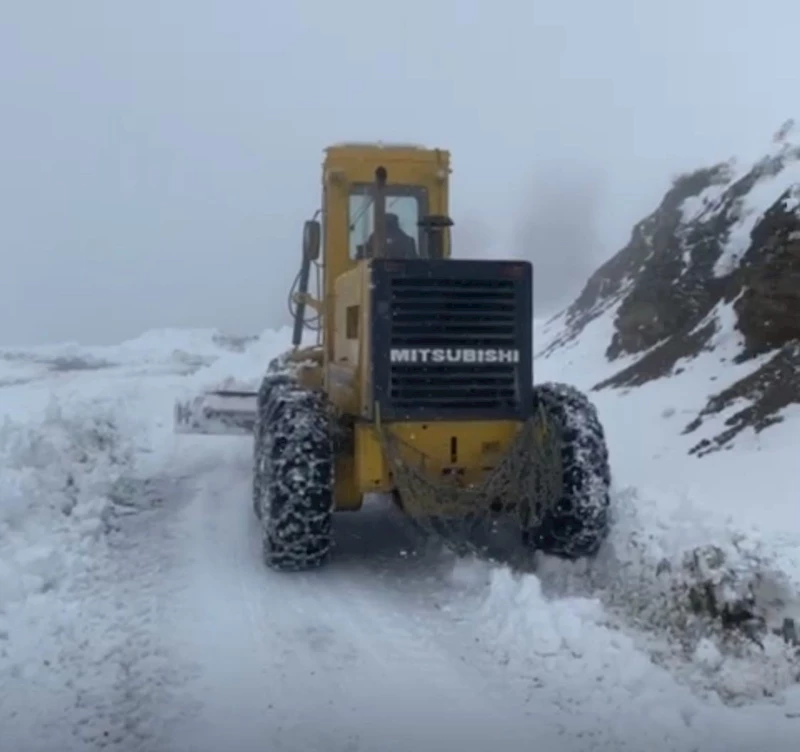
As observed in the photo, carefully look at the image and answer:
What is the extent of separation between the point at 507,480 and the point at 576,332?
13219mm

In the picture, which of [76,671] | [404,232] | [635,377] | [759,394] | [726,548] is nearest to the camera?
[76,671]

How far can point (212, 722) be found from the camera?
5180mm

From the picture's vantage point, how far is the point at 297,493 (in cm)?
788

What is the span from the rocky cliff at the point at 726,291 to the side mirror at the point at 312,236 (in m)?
4.34

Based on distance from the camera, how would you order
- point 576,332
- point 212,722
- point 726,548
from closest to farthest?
point 212,722 → point 726,548 → point 576,332

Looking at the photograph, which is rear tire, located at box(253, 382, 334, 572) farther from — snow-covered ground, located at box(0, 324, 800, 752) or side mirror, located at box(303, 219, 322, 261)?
side mirror, located at box(303, 219, 322, 261)

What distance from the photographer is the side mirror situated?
31.1 ft

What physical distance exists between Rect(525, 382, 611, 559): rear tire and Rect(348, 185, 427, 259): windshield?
2.04 meters

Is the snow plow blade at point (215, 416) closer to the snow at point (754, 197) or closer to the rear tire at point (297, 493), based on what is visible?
the rear tire at point (297, 493)

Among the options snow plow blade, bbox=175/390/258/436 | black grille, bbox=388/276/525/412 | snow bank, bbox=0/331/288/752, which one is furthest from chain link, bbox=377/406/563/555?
snow plow blade, bbox=175/390/258/436

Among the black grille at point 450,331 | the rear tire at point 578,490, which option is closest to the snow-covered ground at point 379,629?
the rear tire at point 578,490

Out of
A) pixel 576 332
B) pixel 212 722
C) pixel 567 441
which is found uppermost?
pixel 576 332

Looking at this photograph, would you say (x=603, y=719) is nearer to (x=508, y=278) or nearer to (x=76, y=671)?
(x=76, y=671)

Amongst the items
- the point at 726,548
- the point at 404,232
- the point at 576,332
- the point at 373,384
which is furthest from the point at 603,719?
the point at 576,332
